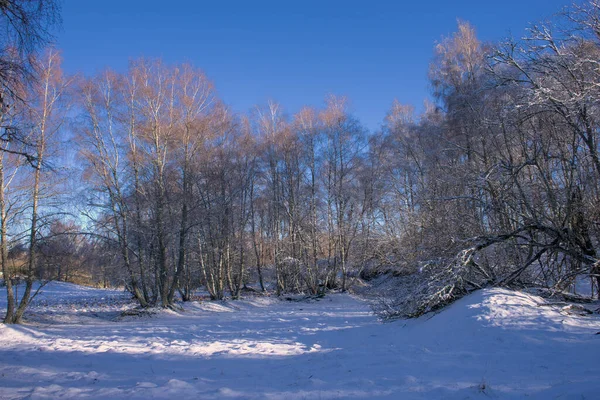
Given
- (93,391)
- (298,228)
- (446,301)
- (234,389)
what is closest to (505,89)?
(446,301)

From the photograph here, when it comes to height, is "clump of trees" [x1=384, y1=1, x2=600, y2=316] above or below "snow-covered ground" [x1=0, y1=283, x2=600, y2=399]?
above

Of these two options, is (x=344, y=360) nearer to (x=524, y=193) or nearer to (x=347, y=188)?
(x=524, y=193)

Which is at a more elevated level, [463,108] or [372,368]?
[463,108]

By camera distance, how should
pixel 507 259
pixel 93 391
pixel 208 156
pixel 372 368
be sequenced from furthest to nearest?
pixel 208 156, pixel 507 259, pixel 372 368, pixel 93 391

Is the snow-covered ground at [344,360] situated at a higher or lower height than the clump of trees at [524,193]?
lower

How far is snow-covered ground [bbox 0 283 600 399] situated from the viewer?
14.7 ft

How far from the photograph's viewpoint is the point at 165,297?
16188mm

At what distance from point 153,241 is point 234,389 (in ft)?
47.1

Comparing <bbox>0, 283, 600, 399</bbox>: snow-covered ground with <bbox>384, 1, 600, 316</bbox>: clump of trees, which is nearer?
<bbox>0, 283, 600, 399</bbox>: snow-covered ground

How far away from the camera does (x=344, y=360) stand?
244 inches

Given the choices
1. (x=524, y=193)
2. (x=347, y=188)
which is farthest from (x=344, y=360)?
(x=347, y=188)

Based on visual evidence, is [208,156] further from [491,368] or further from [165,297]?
[491,368]

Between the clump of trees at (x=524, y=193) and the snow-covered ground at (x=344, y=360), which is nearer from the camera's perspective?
the snow-covered ground at (x=344, y=360)

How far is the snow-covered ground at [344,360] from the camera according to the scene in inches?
177
